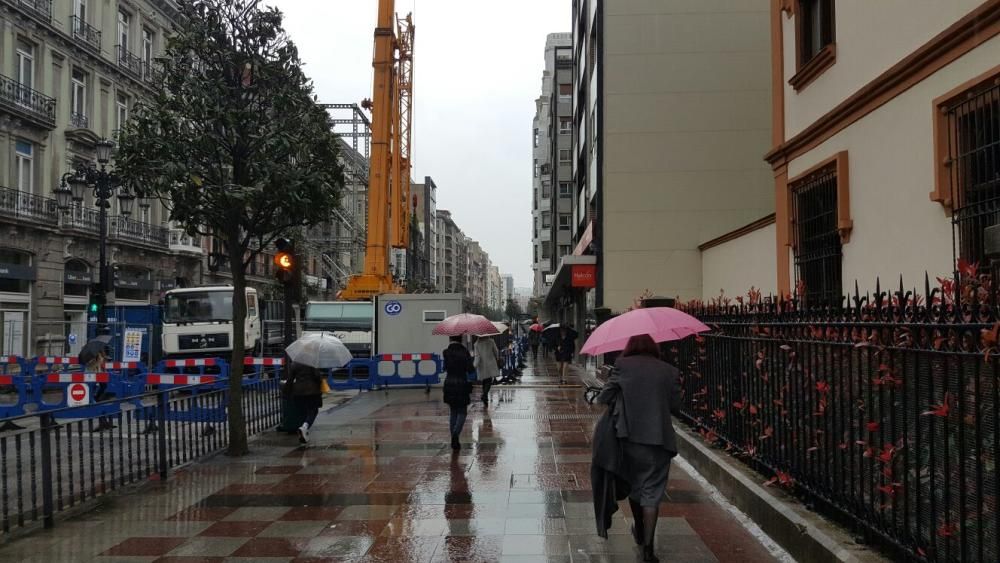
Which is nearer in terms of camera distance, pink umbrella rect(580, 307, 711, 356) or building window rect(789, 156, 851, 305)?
pink umbrella rect(580, 307, 711, 356)

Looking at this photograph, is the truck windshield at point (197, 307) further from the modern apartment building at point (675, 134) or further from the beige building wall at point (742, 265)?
the beige building wall at point (742, 265)

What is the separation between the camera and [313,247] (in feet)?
133

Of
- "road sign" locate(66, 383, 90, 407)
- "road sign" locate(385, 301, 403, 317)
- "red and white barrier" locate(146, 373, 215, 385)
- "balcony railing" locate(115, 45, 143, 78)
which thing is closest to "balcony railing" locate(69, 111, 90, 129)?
"balcony railing" locate(115, 45, 143, 78)

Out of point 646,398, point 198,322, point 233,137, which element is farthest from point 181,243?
point 646,398

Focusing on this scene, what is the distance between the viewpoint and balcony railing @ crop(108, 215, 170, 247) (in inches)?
1407

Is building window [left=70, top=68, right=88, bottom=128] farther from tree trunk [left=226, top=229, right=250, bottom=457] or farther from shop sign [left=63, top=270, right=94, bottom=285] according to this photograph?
tree trunk [left=226, top=229, right=250, bottom=457]

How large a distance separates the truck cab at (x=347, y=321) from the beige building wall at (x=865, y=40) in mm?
13766

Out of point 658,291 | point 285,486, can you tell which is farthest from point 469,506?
point 658,291

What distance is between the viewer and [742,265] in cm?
1609

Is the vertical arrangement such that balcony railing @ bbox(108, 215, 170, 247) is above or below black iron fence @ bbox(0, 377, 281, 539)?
above

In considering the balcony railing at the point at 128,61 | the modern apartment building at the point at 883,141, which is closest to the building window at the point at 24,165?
the balcony railing at the point at 128,61

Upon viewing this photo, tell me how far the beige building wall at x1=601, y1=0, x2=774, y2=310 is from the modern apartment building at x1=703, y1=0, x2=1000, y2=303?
9.69 metres

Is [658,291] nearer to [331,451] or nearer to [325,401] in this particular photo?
[325,401]

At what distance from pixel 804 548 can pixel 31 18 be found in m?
33.2
